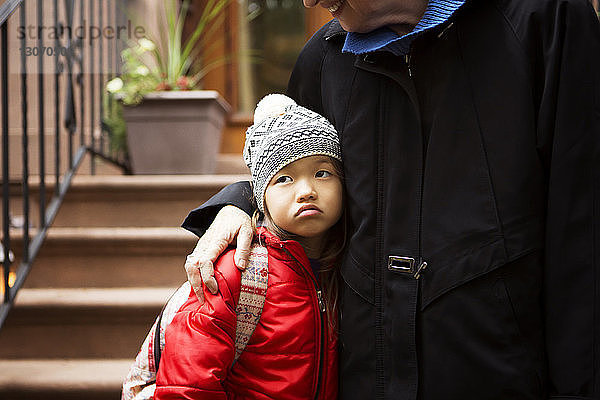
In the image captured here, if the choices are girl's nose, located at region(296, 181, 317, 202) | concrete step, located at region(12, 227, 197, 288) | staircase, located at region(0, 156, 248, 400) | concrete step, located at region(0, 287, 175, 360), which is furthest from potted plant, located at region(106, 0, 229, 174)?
girl's nose, located at region(296, 181, 317, 202)

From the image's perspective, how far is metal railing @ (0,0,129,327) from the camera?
2.81m

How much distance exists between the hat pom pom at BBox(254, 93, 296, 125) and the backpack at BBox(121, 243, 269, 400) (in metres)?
0.27

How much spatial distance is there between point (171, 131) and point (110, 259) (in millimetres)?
979

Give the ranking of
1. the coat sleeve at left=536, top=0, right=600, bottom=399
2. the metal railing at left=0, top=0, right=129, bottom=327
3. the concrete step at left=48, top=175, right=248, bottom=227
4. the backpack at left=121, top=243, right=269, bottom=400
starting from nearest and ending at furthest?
1. the coat sleeve at left=536, top=0, right=600, bottom=399
2. the backpack at left=121, top=243, right=269, bottom=400
3. the metal railing at left=0, top=0, right=129, bottom=327
4. the concrete step at left=48, top=175, right=248, bottom=227

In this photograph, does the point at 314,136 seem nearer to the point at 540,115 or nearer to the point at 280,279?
the point at 280,279

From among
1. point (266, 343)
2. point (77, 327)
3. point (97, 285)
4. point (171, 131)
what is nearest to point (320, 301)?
point (266, 343)

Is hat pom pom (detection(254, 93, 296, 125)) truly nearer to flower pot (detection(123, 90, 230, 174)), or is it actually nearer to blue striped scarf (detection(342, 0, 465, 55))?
blue striped scarf (detection(342, 0, 465, 55))

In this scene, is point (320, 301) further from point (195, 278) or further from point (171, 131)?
point (171, 131)

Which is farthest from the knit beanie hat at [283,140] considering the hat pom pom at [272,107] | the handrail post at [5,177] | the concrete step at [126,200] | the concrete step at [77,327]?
the concrete step at [126,200]

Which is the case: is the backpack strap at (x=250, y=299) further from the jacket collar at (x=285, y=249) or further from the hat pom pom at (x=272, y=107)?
the hat pom pom at (x=272, y=107)

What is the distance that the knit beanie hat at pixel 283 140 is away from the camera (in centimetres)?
124

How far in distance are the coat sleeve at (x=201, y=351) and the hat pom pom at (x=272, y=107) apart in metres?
0.34

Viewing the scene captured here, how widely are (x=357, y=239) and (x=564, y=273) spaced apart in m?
0.37

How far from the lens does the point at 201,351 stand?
116 cm
